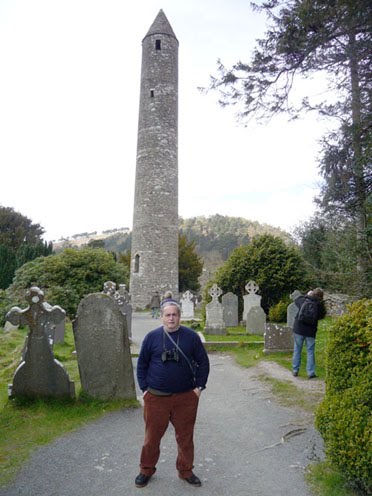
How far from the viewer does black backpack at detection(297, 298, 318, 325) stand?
7.15m

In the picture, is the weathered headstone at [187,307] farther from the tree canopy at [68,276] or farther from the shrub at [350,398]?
the shrub at [350,398]

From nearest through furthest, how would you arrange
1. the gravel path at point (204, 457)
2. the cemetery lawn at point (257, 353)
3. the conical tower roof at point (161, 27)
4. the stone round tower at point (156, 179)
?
1. the gravel path at point (204, 457)
2. the cemetery lawn at point (257, 353)
3. the stone round tower at point (156, 179)
4. the conical tower roof at point (161, 27)

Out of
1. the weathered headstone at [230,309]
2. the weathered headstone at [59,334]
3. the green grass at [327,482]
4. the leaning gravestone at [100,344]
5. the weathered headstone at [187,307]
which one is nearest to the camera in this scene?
the green grass at [327,482]

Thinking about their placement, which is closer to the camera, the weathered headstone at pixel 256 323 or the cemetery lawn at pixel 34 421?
the cemetery lawn at pixel 34 421

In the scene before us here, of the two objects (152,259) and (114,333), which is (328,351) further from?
(152,259)

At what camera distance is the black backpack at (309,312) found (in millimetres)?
7148

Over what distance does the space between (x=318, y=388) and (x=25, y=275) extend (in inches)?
537

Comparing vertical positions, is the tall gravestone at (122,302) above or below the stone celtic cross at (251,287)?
below

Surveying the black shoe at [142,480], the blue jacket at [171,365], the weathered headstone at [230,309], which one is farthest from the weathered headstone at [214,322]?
the black shoe at [142,480]

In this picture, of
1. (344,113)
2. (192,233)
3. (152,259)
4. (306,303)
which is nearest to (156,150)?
(152,259)

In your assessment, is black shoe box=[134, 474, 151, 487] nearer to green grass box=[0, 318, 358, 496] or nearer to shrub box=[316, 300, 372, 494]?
green grass box=[0, 318, 358, 496]

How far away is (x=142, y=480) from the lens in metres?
3.37

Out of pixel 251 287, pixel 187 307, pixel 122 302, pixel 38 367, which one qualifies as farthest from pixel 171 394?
pixel 187 307

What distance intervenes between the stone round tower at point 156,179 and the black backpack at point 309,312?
1771 centimetres
